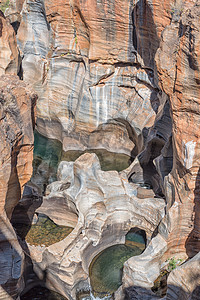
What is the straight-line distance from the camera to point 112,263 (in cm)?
1268

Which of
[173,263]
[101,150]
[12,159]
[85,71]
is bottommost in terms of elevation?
[101,150]

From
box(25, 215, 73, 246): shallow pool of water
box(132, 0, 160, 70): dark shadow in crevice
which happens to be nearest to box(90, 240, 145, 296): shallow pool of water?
box(25, 215, 73, 246): shallow pool of water

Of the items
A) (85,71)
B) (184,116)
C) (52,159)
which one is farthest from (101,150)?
(184,116)

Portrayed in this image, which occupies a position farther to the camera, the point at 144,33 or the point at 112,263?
the point at 144,33

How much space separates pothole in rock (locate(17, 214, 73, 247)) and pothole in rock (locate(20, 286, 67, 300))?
6.17 ft

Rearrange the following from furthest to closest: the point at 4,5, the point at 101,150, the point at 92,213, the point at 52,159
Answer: the point at 4,5
the point at 101,150
the point at 52,159
the point at 92,213

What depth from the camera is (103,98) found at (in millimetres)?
19453

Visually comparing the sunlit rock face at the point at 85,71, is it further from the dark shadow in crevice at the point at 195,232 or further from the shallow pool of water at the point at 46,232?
the dark shadow in crevice at the point at 195,232

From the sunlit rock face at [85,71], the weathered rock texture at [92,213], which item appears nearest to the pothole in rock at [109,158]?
the sunlit rock face at [85,71]

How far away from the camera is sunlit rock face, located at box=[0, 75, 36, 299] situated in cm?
823

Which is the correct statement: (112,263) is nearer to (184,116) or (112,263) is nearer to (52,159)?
(184,116)

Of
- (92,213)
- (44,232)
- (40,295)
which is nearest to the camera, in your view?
(40,295)

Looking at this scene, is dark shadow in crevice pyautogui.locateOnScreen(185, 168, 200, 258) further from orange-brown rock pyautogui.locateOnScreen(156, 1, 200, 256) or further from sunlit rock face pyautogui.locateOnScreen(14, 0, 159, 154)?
sunlit rock face pyautogui.locateOnScreen(14, 0, 159, 154)

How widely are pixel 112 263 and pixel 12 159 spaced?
5931 millimetres
